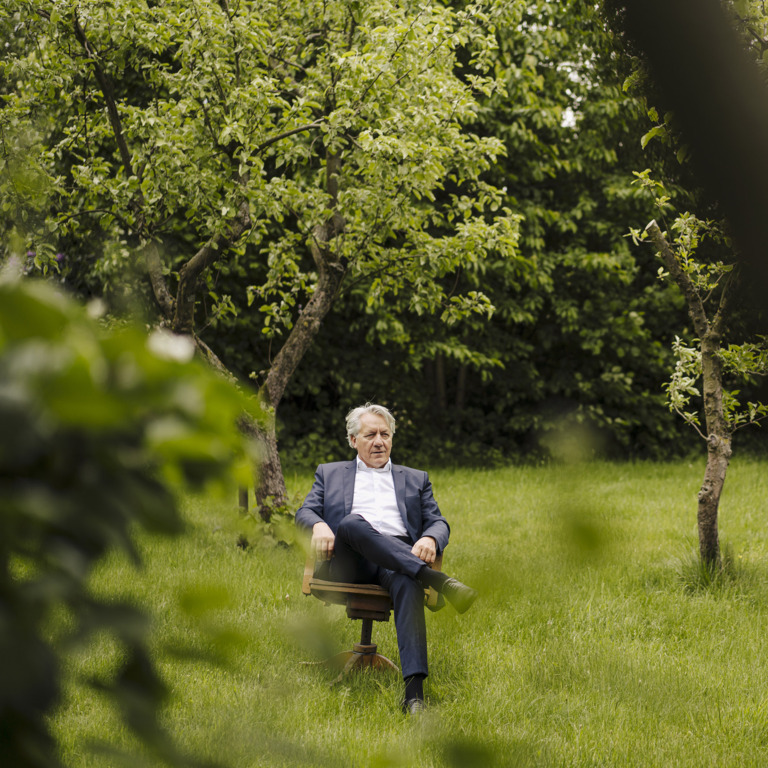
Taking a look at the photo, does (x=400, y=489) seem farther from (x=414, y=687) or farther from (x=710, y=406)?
(x=710, y=406)

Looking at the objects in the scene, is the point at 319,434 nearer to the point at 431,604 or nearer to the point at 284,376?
the point at 284,376

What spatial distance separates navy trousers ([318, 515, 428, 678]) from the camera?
362 cm

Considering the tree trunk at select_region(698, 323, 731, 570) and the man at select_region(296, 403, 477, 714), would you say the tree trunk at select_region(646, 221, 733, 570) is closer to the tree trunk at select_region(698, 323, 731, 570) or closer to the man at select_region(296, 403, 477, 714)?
the tree trunk at select_region(698, 323, 731, 570)

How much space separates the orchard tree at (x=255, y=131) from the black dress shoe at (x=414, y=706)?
2593 mm

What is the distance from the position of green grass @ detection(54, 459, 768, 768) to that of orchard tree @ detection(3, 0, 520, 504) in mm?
2192

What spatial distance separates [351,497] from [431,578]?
0.76 meters

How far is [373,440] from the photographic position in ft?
14.5

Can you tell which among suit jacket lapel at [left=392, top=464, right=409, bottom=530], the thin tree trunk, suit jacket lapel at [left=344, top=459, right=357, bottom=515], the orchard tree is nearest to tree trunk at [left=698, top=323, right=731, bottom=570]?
the orchard tree

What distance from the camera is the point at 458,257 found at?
6398 mm

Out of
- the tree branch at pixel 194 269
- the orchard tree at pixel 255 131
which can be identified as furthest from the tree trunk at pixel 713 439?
the tree branch at pixel 194 269

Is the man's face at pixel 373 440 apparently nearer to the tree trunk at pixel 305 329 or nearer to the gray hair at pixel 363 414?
the gray hair at pixel 363 414

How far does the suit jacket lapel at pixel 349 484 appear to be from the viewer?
429 centimetres

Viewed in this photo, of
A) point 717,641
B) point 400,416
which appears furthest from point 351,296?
point 717,641

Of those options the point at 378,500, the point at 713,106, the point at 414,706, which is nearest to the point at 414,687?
the point at 414,706
